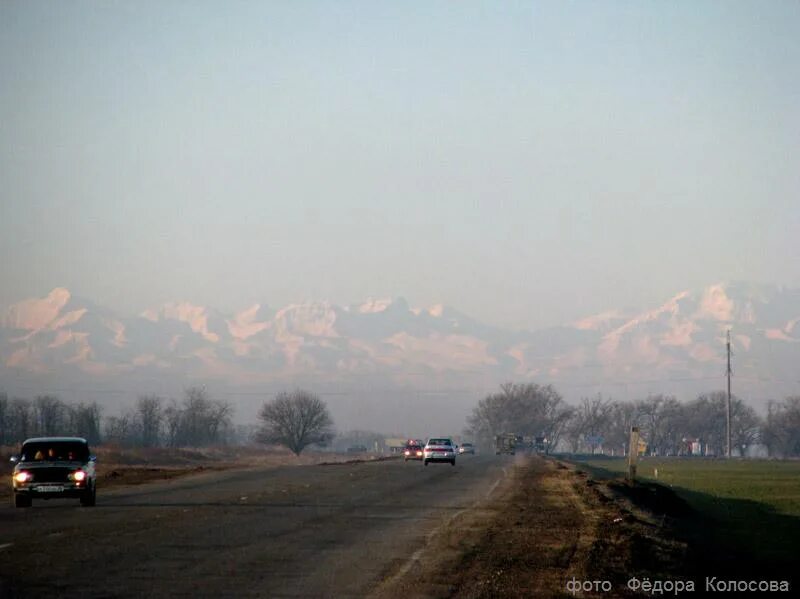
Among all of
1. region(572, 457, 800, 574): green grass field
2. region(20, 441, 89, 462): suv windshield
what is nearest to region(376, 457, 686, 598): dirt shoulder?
region(572, 457, 800, 574): green grass field

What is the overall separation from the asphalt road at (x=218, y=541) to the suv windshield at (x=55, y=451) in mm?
1386

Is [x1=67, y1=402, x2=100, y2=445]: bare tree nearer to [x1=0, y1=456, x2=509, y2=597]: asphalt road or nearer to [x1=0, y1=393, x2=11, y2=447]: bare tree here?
[x1=0, y1=393, x2=11, y2=447]: bare tree

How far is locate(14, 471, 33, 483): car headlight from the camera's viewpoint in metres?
32.2

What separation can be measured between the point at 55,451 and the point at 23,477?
156 centimetres

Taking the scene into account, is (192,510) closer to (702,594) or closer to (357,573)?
(357,573)

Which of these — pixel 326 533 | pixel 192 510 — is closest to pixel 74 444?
pixel 192 510

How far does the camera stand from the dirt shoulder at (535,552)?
656 inches

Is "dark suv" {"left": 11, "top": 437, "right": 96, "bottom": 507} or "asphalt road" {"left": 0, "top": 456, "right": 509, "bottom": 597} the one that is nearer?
"asphalt road" {"left": 0, "top": 456, "right": 509, "bottom": 597}

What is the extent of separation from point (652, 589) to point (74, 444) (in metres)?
21.1

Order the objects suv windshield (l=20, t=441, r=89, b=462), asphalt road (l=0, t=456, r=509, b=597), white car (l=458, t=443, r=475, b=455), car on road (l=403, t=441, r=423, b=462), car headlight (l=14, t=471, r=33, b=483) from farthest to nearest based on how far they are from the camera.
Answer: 1. white car (l=458, t=443, r=475, b=455)
2. car on road (l=403, t=441, r=423, b=462)
3. suv windshield (l=20, t=441, r=89, b=462)
4. car headlight (l=14, t=471, r=33, b=483)
5. asphalt road (l=0, t=456, r=509, b=597)

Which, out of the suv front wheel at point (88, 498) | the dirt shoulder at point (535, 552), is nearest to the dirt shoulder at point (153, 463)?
the suv front wheel at point (88, 498)

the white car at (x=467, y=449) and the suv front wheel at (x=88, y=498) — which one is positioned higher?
the suv front wheel at (x=88, y=498)

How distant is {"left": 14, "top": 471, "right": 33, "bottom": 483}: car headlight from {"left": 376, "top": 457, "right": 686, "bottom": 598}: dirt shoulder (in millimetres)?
11494

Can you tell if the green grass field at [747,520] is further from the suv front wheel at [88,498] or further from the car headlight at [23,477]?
the car headlight at [23,477]
